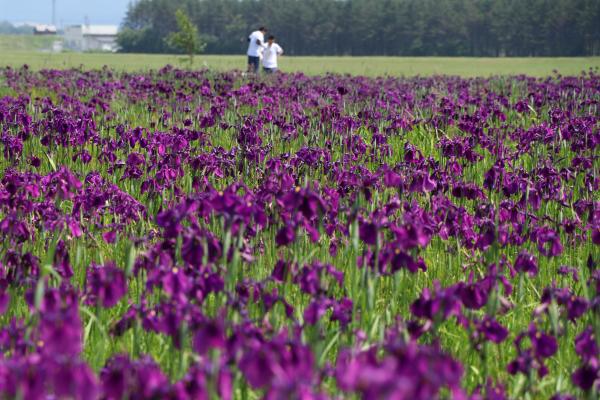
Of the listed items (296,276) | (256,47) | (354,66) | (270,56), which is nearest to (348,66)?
(354,66)

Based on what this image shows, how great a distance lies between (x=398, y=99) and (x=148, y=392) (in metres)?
12.3

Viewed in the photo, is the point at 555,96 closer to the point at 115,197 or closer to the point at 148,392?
the point at 115,197

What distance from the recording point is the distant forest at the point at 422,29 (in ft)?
411

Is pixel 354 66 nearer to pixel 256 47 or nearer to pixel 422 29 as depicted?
pixel 256 47

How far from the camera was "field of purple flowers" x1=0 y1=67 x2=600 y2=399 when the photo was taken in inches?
71.5

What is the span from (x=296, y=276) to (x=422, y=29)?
467 feet

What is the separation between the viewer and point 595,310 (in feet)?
9.38

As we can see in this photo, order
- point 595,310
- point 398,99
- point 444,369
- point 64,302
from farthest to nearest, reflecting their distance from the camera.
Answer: point 398,99 < point 595,310 < point 64,302 < point 444,369

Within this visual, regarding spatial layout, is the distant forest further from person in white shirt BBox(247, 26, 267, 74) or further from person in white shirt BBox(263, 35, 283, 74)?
person in white shirt BBox(263, 35, 283, 74)

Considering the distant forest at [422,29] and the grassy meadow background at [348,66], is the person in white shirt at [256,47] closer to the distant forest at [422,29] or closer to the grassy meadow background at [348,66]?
the grassy meadow background at [348,66]

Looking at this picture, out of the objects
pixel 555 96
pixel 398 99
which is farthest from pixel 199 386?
pixel 555 96

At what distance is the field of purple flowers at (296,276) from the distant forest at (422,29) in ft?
409

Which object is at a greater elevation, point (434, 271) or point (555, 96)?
point (555, 96)

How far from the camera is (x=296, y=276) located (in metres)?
3.15
